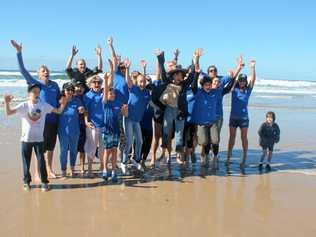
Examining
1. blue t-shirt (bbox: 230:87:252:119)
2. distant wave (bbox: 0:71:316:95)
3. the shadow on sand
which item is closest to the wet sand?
the shadow on sand

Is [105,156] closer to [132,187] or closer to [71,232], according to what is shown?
[132,187]

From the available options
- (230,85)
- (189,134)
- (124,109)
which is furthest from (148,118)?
(230,85)

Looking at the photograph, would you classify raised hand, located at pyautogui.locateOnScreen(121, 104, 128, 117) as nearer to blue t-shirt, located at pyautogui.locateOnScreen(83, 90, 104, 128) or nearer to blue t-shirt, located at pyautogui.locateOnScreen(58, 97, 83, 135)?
blue t-shirt, located at pyautogui.locateOnScreen(83, 90, 104, 128)

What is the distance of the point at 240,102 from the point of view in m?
9.21

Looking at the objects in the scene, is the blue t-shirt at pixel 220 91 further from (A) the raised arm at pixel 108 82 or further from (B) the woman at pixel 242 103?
(A) the raised arm at pixel 108 82

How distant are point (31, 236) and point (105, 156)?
104 inches

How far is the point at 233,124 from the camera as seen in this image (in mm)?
9336

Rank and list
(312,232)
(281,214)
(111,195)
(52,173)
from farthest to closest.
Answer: (52,173) → (111,195) → (281,214) → (312,232)

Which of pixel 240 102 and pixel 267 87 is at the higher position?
pixel 267 87

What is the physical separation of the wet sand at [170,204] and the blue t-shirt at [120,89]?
1344mm

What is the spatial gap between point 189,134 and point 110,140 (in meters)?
1.88

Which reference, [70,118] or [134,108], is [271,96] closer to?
[134,108]

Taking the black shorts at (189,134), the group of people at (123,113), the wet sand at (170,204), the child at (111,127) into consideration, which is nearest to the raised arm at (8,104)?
the group of people at (123,113)

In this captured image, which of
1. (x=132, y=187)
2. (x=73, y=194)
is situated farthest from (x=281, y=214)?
(x=73, y=194)
